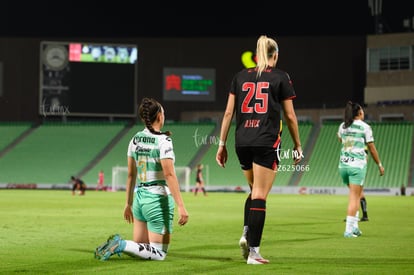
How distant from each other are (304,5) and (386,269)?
61.7 meters

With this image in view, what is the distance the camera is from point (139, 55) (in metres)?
68.8

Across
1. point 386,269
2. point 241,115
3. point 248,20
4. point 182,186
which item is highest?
point 248,20

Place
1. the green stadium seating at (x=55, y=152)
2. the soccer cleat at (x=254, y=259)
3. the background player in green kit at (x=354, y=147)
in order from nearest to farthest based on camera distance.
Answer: the soccer cleat at (x=254, y=259), the background player in green kit at (x=354, y=147), the green stadium seating at (x=55, y=152)

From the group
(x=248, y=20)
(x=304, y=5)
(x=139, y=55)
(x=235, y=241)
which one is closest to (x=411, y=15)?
(x=304, y=5)

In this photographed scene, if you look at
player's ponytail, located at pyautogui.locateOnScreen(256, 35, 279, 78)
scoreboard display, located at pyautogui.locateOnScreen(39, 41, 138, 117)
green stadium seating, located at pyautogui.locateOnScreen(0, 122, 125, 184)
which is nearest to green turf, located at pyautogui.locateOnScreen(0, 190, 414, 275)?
player's ponytail, located at pyautogui.locateOnScreen(256, 35, 279, 78)

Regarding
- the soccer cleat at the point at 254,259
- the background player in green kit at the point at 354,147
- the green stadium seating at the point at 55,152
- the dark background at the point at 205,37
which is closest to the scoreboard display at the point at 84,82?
the green stadium seating at the point at 55,152

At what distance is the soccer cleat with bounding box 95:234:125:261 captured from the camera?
349 inches

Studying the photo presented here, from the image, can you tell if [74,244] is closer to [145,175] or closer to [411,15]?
[145,175]

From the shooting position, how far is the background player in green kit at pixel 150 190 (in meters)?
9.07

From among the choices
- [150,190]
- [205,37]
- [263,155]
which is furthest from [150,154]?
[205,37]

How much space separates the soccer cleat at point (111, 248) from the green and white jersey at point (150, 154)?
2.51 feet

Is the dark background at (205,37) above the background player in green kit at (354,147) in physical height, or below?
above

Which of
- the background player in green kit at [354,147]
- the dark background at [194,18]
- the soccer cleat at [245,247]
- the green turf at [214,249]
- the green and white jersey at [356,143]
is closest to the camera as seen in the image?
the green turf at [214,249]

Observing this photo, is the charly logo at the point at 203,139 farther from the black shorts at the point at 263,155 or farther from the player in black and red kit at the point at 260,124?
the black shorts at the point at 263,155
